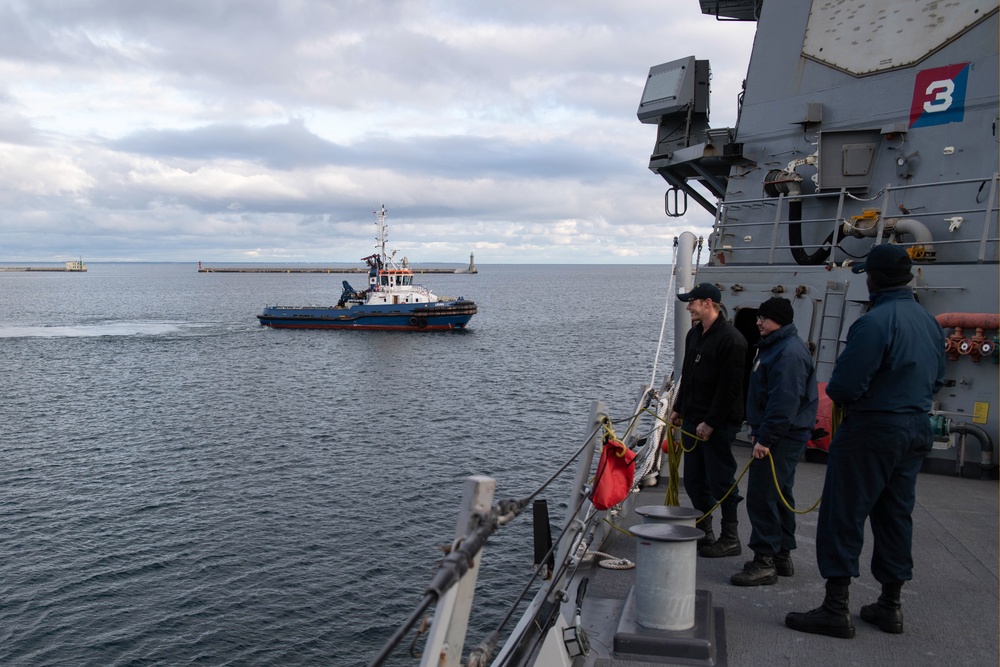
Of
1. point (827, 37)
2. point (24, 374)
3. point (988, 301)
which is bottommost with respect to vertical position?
point (24, 374)

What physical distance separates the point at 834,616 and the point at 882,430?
101cm

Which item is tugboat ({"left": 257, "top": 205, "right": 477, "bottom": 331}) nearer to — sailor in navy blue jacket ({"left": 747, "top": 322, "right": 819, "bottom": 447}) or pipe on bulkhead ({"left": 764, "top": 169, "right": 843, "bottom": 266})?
pipe on bulkhead ({"left": 764, "top": 169, "right": 843, "bottom": 266})

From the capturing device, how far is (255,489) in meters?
17.4

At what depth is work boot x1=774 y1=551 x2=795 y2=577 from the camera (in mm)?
5066

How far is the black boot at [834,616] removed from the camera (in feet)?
13.5

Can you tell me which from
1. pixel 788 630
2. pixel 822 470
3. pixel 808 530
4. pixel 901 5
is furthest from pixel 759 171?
pixel 788 630

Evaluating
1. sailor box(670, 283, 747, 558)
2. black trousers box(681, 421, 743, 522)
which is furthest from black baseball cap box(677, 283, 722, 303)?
black trousers box(681, 421, 743, 522)

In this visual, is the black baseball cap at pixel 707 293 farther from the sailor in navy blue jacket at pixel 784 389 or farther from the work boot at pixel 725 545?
the work boot at pixel 725 545

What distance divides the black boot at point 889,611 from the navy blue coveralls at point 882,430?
110 mm

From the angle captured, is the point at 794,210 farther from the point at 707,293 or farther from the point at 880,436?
the point at 880,436

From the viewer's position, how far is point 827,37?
10.2 meters

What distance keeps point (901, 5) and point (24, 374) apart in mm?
37480

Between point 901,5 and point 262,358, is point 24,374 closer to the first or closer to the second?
point 262,358

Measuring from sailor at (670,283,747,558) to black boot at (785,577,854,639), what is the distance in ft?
3.60
